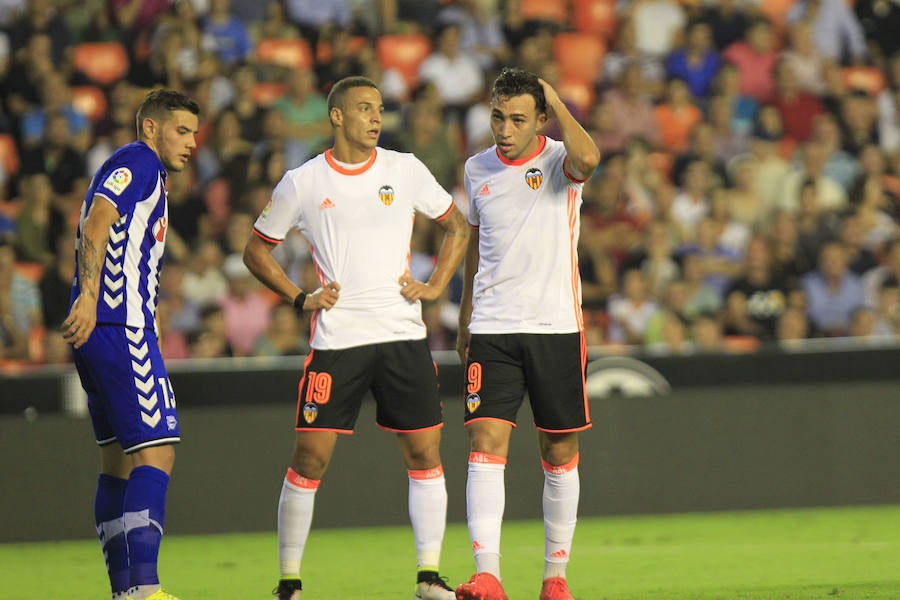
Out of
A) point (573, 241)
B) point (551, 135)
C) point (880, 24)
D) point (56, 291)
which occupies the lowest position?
point (56, 291)

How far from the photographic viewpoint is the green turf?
716cm

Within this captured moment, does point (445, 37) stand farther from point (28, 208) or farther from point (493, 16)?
point (28, 208)

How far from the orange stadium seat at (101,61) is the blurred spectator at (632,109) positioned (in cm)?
450

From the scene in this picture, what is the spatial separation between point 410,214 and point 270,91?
23.3 ft

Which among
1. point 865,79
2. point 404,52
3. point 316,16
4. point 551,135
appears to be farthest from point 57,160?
point 865,79

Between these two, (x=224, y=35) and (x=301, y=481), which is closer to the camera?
(x=301, y=481)

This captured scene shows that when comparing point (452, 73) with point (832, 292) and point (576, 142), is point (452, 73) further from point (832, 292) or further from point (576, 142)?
point (576, 142)

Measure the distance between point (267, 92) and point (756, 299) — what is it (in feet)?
15.7

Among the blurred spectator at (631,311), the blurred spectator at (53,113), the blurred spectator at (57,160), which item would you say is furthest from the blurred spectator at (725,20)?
the blurred spectator at (57,160)

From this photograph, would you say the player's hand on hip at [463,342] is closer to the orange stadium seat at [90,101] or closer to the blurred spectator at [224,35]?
the orange stadium seat at [90,101]

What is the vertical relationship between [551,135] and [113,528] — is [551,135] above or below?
above

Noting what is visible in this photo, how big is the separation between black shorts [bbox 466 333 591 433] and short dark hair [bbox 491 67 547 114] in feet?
3.44

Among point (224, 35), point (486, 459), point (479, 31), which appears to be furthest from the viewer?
point (479, 31)

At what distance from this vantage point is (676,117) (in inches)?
553
